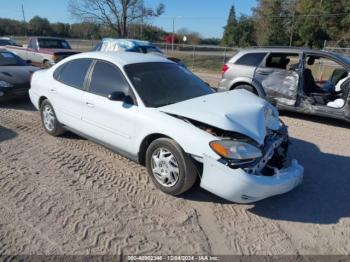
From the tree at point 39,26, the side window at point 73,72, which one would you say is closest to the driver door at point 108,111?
the side window at point 73,72

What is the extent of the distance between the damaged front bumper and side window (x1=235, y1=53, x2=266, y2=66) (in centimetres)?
494

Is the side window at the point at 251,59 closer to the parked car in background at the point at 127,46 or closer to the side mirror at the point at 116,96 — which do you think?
the side mirror at the point at 116,96

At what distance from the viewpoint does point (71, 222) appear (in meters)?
3.24

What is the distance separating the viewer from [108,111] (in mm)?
4262

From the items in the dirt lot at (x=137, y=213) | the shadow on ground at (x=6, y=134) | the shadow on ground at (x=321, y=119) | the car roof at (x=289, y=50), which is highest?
the car roof at (x=289, y=50)

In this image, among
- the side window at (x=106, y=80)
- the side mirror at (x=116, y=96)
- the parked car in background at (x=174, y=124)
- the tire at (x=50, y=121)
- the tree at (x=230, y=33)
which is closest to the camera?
the parked car in background at (x=174, y=124)

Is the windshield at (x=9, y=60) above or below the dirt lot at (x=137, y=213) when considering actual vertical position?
above

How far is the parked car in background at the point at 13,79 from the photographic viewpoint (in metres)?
7.42

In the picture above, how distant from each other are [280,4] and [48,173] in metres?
54.9

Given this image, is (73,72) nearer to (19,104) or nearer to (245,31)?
(19,104)

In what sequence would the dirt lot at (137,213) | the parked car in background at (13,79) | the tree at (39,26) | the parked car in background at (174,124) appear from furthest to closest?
Result: the tree at (39,26) < the parked car in background at (13,79) < the parked car in background at (174,124) < the dirt lot at (137,213)

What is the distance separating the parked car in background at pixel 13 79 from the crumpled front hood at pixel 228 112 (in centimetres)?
522

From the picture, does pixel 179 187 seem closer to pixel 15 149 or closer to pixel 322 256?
pixel 322 256

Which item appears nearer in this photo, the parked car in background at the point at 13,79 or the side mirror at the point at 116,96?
the side mirror at the point at 116,96
